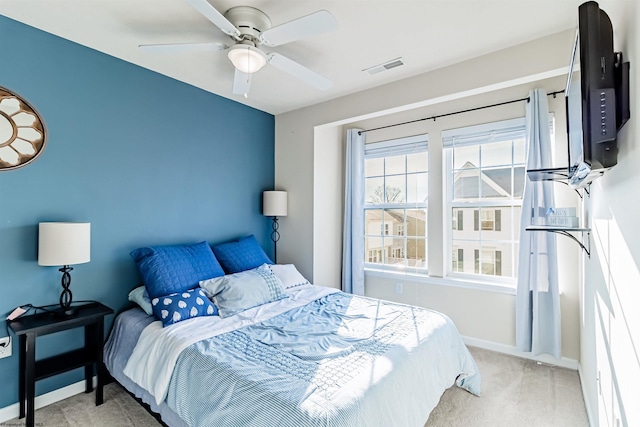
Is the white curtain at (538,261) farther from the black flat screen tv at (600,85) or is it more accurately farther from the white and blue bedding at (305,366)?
the black flat screen tv at (600,85)

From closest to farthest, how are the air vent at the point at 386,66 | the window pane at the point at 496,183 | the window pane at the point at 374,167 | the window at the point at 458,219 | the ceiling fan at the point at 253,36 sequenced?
the ceiling fan at the point at 253,36, the air vent at the point at 386,66, the window pane at the point at 496,183, the window at the point at 458,219, the window pane at the point at 374,167

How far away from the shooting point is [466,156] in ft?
10.9

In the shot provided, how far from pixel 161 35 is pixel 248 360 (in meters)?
2.25

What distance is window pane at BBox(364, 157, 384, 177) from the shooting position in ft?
13.0

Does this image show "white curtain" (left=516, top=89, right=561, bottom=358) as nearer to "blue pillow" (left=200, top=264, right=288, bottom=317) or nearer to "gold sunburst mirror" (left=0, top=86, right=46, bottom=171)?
"blue pillow" (left=200, top=264, right=288, bottom=317)

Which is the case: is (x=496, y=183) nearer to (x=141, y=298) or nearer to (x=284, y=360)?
(x=284, y=360)

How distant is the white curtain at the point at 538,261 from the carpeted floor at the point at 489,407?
1.00 ft

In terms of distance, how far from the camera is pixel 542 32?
222 cm

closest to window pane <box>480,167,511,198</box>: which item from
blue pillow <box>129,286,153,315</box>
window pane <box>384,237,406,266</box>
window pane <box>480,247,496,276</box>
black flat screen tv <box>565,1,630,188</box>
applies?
window pane <box>480,247,496,276</box>

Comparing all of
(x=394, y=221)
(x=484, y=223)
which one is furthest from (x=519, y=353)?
(x=394, y=221)

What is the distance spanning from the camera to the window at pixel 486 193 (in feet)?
10.1

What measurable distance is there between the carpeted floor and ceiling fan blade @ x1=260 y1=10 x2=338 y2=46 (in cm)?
244

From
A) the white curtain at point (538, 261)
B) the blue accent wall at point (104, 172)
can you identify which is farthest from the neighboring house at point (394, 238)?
the blue accent wall at point (104, 172)

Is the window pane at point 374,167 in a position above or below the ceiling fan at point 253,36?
below
